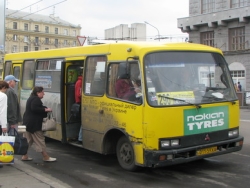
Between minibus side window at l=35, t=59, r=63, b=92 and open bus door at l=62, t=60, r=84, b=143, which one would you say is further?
minibus side window at l=35, t=59, r=63, b=92

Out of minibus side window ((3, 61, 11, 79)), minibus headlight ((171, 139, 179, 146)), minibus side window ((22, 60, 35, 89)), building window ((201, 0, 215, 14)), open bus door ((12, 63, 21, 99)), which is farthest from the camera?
building window ((201, 0, 215, 14))

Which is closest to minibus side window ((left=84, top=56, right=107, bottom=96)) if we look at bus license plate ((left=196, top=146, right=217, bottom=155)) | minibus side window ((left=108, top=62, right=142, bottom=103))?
minibus side window ((left=108, top=62, right=142, bottom=103))

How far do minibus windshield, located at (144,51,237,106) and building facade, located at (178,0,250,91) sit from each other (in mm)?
25700

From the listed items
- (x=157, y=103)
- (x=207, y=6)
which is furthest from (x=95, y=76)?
(x=207, y=6)

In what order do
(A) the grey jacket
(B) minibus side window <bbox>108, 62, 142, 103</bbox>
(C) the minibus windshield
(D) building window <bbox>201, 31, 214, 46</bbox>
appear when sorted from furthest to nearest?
1. (D) building window <bbox>201, 31, 214, 46</bbox>
2. (A) the grey jacket
3. (B) minibus side window <bbox>108, 62, 142, 103</bbox>
4. (C) the minibus windshield

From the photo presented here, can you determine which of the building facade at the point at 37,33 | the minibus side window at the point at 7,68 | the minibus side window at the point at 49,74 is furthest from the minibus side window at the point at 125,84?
the building facade at the point at 37,33

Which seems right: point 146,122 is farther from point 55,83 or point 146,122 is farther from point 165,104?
point 55,83

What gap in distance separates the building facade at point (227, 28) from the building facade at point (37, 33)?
62502mm

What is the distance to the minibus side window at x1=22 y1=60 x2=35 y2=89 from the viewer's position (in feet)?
34.0

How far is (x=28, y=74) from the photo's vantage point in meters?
10.6

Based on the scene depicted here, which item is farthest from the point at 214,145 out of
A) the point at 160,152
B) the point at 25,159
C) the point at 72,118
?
the point at 25,159

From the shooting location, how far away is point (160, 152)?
6.00 metres

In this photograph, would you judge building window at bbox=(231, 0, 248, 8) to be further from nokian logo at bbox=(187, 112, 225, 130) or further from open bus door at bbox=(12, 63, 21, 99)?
nokian logo at bbox=(187, 112, 225, 130)

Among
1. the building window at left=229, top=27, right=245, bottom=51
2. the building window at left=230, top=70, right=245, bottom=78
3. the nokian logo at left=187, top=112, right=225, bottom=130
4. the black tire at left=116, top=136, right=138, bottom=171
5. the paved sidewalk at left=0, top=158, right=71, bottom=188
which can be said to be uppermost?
the building window at left=229, top=27, right=245, bottom=51
